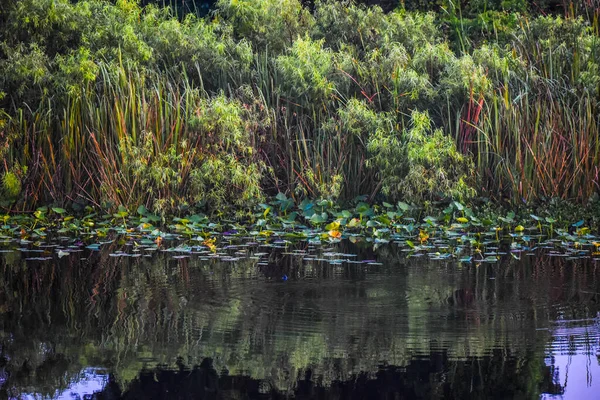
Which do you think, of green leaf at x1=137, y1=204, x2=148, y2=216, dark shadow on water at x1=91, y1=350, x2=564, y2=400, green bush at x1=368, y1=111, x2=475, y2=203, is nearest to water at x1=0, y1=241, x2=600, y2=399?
dark shadow on water at x1=91, y1=350, x2=564, y2=400

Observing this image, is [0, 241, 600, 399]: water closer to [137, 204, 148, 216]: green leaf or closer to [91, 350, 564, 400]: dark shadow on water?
[91, 350, 564, 400]: dark shadow on water

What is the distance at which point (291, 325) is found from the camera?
216 inches

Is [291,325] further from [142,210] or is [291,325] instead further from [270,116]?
[270,116]

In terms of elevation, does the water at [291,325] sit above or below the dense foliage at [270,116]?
below

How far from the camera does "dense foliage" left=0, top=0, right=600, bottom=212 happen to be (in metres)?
10.3

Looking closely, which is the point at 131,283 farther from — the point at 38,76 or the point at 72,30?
the point at 72,30

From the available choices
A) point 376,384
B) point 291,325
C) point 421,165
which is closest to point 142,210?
point 421,165

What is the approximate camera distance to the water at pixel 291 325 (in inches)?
172

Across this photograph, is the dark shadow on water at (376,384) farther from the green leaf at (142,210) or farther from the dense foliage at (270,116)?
the dense foliage at (270,116)

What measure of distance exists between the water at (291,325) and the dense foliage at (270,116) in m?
2.36

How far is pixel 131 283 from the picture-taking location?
6762 millimetres

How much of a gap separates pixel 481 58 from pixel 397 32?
4.30ft

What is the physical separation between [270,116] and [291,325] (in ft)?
18.6

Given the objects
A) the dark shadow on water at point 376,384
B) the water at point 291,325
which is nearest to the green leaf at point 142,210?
the water at point 291,325
